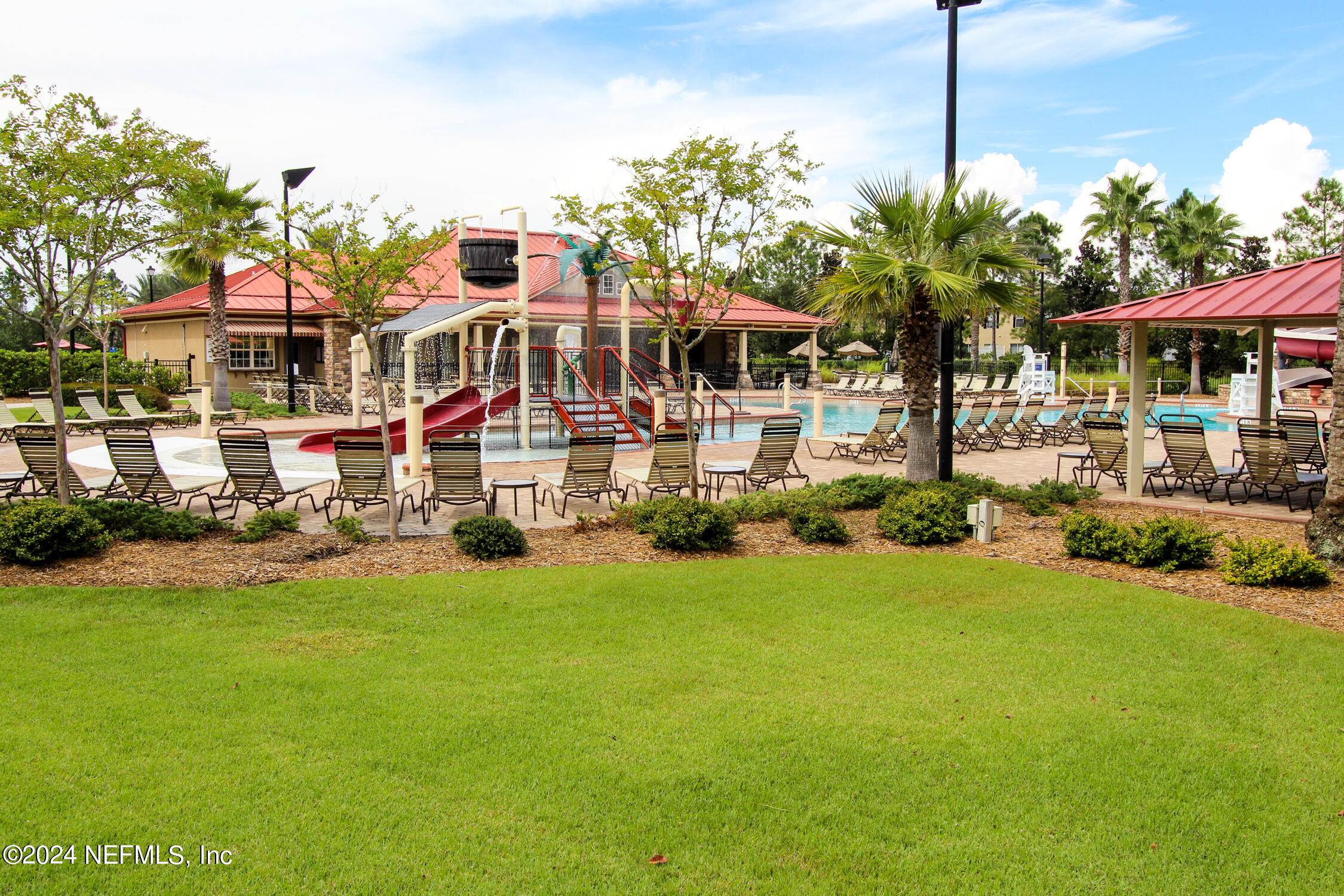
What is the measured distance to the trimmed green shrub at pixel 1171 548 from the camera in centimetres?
795

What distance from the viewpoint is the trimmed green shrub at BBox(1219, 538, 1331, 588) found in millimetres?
7254

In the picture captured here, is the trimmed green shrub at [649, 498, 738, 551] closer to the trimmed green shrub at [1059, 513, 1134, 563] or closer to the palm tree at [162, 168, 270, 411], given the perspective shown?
the trimmed green shrub at [1059, 513, 1134, 563]

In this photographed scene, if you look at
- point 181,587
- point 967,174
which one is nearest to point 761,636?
point 181,587

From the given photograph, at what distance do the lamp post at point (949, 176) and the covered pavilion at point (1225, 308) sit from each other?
6.16 feet

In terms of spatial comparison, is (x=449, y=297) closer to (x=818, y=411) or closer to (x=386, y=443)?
(x=818, y=411)

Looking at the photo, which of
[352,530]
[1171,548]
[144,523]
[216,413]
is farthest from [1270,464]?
[216,413]

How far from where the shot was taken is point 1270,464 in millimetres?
11055

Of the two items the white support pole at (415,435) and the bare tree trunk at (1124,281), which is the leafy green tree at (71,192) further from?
the bare tree trunk at (1124,281)

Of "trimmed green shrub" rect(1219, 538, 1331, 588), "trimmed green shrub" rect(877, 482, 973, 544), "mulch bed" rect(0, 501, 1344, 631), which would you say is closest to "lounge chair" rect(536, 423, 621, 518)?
"mulch bed" rect(0, 501, 1344, 631)

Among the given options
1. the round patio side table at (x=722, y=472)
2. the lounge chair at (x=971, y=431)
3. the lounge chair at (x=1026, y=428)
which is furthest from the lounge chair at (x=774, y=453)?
the lounge chair at (x=1026, y=428)

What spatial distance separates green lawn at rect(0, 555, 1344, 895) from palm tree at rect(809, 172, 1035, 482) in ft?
13.7

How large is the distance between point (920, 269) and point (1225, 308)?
3.73 metres

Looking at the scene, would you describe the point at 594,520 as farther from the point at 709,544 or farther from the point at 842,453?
the point at 842,453

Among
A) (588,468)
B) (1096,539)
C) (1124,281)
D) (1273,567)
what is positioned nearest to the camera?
(1273,567)
